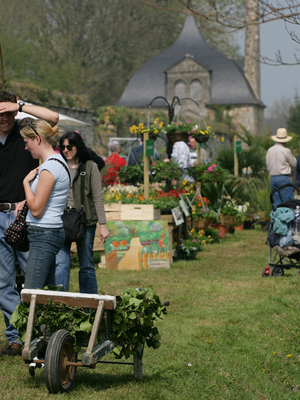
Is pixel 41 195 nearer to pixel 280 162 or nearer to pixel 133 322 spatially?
pixel 133 322

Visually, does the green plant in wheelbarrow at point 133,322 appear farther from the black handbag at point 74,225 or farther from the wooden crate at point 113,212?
the wooden crate at point 113,212

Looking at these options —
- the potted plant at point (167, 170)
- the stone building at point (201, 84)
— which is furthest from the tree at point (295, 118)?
the potted plant at point (167, 170)

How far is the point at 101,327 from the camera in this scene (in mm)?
3518

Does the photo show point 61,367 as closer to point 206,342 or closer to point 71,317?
point 71,317

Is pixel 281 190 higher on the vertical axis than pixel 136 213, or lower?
higher

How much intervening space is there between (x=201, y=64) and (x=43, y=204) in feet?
129

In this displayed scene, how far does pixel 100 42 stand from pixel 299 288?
37.6 metres

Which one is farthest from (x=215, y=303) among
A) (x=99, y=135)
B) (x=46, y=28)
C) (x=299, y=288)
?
(x=46, y=28)

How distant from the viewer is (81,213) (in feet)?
16.6

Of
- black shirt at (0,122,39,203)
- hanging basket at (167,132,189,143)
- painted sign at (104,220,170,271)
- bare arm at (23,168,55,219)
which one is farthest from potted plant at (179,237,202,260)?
bare arm at (23,168,55,219)

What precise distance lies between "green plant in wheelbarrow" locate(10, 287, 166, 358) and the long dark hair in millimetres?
1964

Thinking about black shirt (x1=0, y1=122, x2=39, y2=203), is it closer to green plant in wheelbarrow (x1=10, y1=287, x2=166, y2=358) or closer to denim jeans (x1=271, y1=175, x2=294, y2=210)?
green plant in wheelbarrow (x1=10, y1=287, x2=166, y2=358)

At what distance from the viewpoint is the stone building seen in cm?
4081

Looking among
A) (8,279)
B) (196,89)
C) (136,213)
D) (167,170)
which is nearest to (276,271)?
(136,213)
